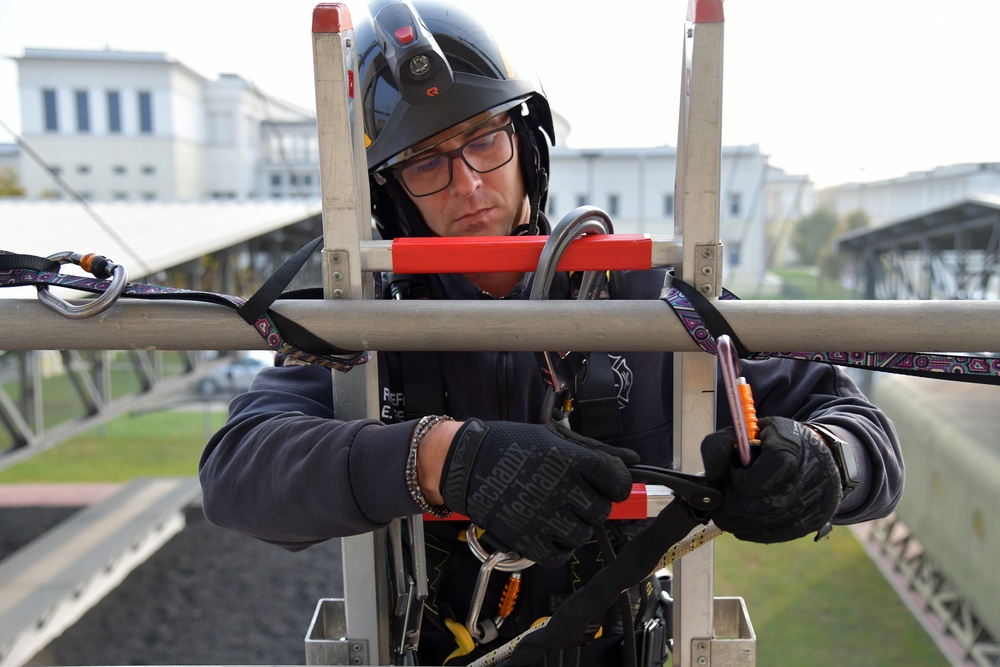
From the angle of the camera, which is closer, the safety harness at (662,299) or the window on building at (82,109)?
the safety harness at (662,299)

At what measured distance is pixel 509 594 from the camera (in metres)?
1.62

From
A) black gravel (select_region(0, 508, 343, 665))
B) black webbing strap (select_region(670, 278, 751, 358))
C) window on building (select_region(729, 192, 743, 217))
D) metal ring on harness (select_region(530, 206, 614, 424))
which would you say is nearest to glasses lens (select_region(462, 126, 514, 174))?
metal ring on harness (select_region(530, 206, 614, 424))

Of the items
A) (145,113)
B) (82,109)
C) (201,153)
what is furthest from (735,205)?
(82,109)

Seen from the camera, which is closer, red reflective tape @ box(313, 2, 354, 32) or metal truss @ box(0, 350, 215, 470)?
red reflective tape @ box(313, 2, 354, 32)

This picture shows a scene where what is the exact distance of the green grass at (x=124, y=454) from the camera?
49.3 ft

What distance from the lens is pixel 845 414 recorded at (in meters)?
1.49

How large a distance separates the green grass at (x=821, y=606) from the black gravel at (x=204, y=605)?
4.84 metres

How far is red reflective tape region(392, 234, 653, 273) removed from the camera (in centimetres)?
124

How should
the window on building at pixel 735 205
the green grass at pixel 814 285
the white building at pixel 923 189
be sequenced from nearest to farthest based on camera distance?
the window on building at pixel 735 205 → the white building at pixel 923 189 → the green grass at pixel 814 285

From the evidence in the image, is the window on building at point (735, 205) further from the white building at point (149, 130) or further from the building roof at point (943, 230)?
the white building at point (149, 130)

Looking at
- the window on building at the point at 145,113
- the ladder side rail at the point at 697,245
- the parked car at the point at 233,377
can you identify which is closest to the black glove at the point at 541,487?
the ladder side rail at the point at 697,245

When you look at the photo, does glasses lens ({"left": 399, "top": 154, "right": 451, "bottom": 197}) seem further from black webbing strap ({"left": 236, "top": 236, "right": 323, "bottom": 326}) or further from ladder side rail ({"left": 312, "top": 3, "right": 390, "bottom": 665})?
black webbing strap ({"left": 236, "top": 236, "right": 323, "bottom": 326})

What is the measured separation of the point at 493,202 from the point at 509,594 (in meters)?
0.92

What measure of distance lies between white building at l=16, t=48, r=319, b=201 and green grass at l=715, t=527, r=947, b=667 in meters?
10.2
